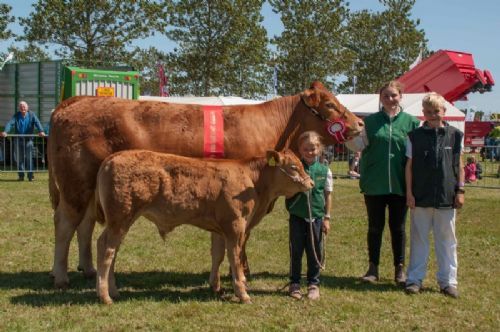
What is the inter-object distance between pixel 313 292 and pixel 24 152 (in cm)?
1216

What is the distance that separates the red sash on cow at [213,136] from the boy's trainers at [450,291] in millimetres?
2580

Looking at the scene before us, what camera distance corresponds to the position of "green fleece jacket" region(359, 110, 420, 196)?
6043 mm

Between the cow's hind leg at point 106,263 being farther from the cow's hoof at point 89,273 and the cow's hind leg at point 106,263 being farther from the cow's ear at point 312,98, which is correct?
the cow's ear at point 312,98

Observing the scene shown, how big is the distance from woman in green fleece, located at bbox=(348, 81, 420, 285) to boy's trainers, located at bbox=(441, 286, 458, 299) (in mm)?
509

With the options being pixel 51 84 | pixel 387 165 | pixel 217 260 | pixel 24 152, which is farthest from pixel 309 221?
pixel 51 84

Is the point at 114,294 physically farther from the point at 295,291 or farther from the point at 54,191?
the point at 295,291

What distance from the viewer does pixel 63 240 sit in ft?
19.2

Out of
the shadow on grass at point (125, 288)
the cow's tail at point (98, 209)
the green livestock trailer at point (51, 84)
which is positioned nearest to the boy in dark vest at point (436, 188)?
the shadow on grass at point (125, 288)

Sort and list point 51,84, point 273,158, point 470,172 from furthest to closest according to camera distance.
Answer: point 51,84, point 470,172, point 273,158

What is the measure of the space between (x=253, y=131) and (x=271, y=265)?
1.88 m

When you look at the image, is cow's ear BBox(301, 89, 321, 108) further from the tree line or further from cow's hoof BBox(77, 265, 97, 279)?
the tree line

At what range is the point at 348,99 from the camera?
26266 millimetres

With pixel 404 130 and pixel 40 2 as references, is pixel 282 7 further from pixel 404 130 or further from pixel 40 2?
pixel 404 130

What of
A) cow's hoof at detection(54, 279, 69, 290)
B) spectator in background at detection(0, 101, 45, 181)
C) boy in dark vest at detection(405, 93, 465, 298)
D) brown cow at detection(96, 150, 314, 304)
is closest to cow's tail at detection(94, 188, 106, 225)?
brown cow at detection(96, 150, 314, 304)
